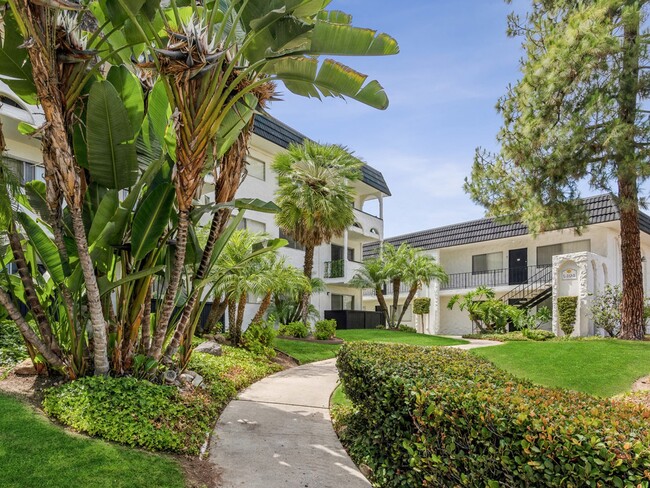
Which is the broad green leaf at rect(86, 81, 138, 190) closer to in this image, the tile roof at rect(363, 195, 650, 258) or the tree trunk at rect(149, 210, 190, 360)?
the tree trunk at rect(149, 210, 190, 360)

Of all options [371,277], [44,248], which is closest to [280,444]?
[44,248]

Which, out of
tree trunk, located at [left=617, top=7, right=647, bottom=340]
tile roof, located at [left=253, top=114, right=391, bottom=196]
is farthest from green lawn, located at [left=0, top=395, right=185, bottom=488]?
tile roof, located at [left=253, top=114, right=391, bottom=196]

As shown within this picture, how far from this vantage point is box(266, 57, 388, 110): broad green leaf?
6.30 meters

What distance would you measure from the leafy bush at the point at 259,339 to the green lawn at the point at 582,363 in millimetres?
6292

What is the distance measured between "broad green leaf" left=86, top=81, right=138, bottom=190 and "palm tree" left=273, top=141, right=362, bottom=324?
1117 cm

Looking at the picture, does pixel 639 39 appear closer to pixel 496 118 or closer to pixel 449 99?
pixel 496 118

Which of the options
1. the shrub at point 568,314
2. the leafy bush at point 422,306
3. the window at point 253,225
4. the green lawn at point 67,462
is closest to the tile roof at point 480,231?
the leafy bush at point 422,306

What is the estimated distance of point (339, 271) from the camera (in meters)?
26.5

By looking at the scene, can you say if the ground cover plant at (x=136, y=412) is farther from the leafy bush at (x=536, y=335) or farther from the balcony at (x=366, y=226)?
the balcony at (x=366, y=226)

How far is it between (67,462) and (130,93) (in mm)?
4986

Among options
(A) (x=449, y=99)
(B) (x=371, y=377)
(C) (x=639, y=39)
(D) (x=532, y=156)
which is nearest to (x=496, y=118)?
(D) (x=532, y=156)

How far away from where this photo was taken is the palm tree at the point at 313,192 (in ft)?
59.0

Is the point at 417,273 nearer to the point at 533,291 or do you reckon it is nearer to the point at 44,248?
the point at 533,291

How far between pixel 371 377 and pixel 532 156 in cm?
1292
